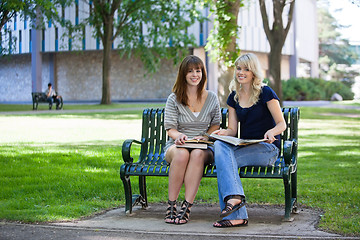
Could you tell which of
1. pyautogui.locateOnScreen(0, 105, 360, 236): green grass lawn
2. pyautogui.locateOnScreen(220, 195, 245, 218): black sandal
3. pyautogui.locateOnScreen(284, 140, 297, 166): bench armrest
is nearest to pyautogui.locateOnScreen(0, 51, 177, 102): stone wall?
pyautogui.locateOnScreen(0, 105, 360, 236): green grass lawn

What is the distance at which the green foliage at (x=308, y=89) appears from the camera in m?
45.7

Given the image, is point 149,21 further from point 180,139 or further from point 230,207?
point 230,207

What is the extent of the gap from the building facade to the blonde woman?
39979mm

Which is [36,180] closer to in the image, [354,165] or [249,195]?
[249,195]

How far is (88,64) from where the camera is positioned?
53469 mm

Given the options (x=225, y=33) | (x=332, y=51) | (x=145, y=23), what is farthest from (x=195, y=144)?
(x=332, y=51)

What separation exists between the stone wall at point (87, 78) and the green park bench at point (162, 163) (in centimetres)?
4222

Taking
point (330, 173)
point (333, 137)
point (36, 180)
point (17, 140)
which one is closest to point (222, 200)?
point (36, 180)

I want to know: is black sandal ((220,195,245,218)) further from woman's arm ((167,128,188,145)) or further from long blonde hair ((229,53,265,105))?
long blonde hair ((229,53,265,105))

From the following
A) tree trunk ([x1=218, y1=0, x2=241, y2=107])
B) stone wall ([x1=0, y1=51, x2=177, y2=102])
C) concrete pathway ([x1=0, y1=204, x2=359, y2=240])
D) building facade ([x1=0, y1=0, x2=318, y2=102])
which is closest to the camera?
concrete pathway ([x1=0, y1=204, x2=359, y2=240])

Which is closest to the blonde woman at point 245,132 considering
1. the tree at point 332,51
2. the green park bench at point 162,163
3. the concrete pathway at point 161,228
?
the green park bench at point 162,163

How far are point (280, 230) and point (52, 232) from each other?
2.01 m

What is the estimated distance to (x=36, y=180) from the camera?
25.8 feet

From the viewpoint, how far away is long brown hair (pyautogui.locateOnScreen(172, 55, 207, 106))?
6008mm
